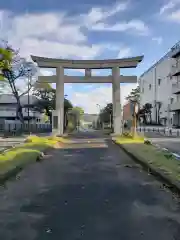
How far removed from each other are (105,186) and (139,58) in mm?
30102

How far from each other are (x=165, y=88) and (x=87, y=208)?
64.2 m

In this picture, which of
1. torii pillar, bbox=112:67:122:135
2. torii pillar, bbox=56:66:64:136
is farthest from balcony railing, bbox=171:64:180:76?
torii pillar, bbox=56:66:64:136

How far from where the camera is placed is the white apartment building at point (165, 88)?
56750 millimetres

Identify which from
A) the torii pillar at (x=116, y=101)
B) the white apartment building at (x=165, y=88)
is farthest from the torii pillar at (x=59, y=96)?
the white apartment building at (x=165, y=88)

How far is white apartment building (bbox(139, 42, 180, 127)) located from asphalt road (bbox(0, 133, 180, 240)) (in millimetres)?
45089

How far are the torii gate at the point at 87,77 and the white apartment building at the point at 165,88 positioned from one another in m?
16.4

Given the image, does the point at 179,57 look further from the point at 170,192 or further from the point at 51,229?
the point at 51,229

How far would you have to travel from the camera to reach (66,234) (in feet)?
16.9

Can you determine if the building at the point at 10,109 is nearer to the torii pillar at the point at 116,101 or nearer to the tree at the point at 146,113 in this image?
the tree at the point at 146,113

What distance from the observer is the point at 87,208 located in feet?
22.0

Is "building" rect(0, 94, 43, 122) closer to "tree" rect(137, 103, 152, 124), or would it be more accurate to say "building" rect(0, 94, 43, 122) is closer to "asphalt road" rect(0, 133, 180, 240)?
"tree" rect(137, 103, 152, 124)

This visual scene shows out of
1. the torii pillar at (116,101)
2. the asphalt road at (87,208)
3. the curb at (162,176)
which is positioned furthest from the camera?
the torii pillar at (116,101)

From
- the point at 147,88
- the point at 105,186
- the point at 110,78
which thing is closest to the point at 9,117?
the point at 147,88

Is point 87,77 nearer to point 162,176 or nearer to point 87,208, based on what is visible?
point 162,176
